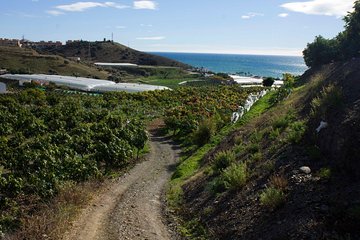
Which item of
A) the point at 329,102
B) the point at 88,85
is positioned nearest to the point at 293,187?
the point at 329,102

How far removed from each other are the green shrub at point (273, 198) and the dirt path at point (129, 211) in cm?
426

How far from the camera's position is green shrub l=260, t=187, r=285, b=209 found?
43.1 ft

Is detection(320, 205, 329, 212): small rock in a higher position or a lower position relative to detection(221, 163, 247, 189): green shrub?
higher

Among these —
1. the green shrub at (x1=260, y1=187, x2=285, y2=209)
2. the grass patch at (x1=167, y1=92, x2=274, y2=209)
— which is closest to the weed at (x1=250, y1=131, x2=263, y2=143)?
the grass patch at (x1=167, y1=92, x2=274, y2=209)

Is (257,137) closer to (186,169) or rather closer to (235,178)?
(186,169)

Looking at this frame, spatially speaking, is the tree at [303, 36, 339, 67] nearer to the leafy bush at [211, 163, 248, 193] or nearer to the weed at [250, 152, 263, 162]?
the weed at [250, 152, 263, 162]

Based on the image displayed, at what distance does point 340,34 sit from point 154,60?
14283 cm

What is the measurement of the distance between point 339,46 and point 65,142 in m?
33.6

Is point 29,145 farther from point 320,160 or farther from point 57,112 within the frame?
point 320,160

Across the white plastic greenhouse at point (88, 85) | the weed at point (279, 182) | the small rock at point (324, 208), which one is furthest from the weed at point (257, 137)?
the white plastic greenhouse at point (88, 85)

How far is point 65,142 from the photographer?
1211 inches

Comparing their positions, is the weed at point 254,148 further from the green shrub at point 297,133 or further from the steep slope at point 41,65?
the steep slope at point 41,65

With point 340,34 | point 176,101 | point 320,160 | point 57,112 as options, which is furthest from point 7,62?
point 320,160

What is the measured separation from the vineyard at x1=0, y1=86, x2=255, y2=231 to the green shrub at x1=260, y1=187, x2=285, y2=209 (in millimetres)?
10081
